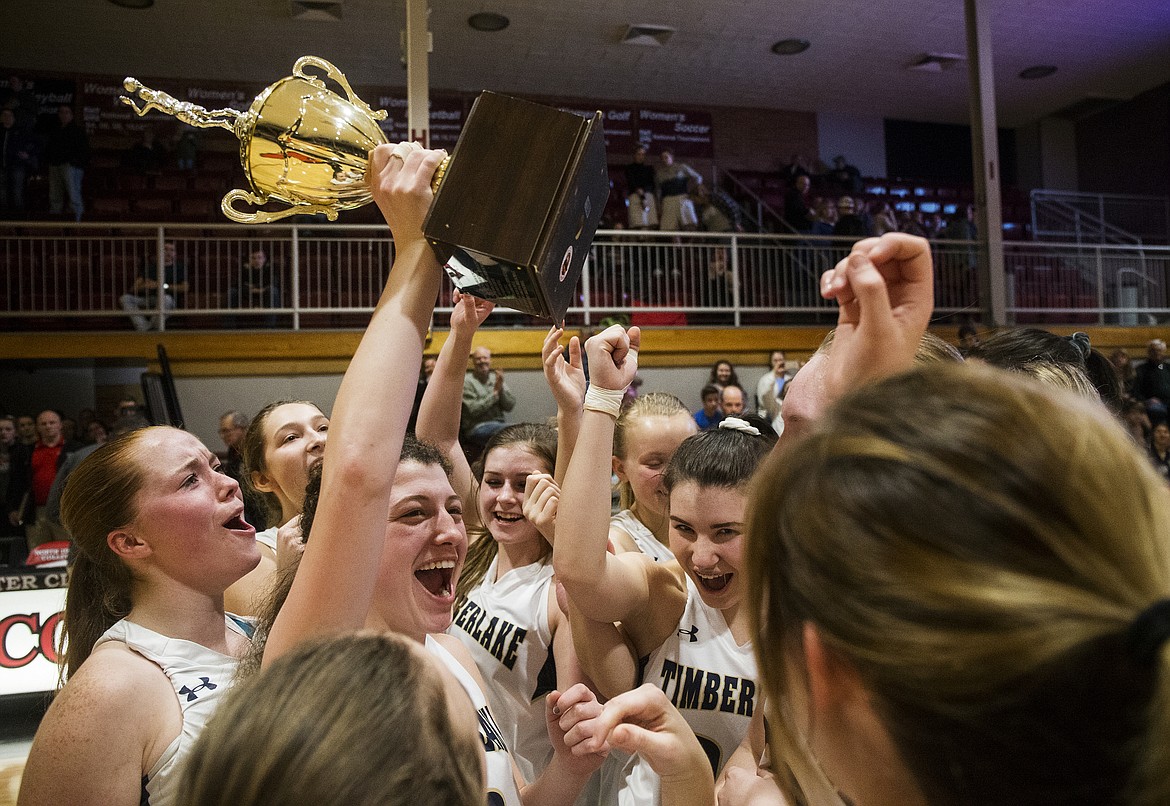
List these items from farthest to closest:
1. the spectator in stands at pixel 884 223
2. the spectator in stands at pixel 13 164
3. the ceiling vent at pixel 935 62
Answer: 1. the ceiling vent at pixel 935 62
2. the spectator in stands at pixel 884 223
3. the spectator in stands at pixel 13 164

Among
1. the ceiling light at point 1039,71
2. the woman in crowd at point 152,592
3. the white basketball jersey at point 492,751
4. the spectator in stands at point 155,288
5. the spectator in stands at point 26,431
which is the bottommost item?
the white basketball jersey at point 492,751

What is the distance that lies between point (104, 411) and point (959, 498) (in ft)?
33.7

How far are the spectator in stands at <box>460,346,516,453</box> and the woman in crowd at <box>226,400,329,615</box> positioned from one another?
14.1ft

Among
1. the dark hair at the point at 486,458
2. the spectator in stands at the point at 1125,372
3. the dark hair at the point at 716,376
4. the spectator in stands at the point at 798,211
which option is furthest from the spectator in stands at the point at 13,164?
the spectator in stands at the point at 1125,372

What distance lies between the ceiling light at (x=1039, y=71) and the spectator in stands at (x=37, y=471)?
491 inches

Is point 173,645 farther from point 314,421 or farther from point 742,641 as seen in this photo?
point 314,421

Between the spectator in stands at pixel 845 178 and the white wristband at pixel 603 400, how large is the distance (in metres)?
12.0

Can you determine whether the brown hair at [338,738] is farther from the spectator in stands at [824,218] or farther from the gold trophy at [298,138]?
→ the spectator in stands at [824,218]

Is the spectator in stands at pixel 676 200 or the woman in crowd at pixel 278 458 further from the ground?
the spectator in stands at pixel 676 200

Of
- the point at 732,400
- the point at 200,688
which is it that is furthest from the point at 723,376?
the point at 200,688

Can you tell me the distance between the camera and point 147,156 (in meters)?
10.8

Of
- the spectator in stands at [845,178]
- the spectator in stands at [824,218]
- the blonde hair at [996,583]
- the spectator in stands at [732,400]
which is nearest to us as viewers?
the blonde hair at [996,583]

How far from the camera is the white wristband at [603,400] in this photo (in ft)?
5.60

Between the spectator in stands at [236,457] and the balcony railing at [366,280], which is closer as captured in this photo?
the spectator in stands at [236,457]
